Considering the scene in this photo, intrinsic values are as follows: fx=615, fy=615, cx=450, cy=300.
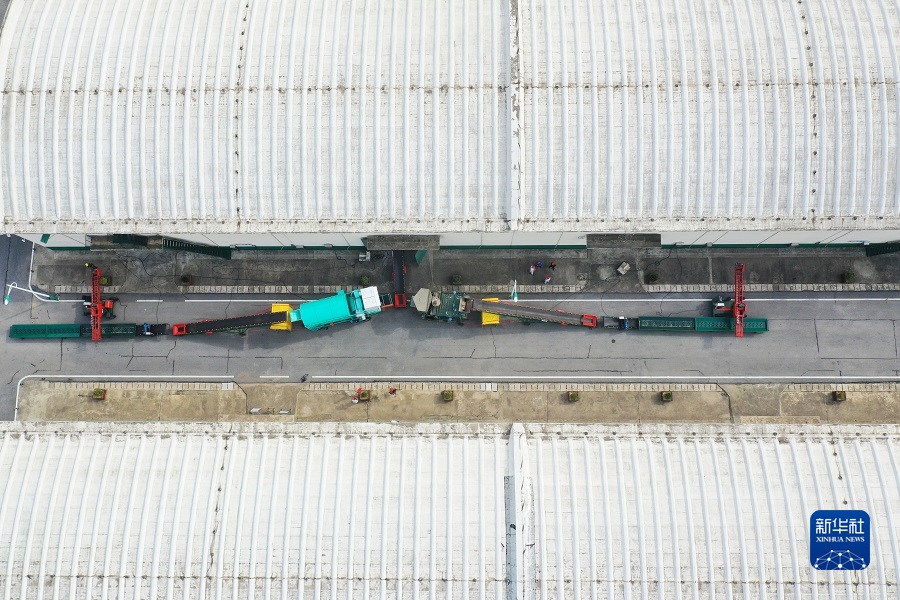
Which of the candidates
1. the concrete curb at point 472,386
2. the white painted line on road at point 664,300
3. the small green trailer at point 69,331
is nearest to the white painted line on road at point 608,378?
the concrete curb at point 472,386

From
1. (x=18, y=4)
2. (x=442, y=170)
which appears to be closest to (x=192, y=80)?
(x=18, y=4)

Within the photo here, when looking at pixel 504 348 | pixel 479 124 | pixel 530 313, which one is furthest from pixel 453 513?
pixel 479 124

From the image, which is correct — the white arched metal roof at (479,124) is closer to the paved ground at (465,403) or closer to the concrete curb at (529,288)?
the concrete curb at (529,288)

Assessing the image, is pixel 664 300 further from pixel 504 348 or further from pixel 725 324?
pixel 504 348

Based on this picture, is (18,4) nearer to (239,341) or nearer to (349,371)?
(239,341)

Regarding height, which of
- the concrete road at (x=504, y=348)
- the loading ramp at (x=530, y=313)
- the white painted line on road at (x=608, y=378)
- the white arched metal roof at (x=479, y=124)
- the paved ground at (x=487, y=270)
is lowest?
the white painted line on road at (x=608, y=378)

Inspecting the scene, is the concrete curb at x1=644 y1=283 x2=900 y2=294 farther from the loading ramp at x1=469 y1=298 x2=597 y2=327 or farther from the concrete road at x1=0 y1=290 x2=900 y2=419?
the loading ramp at x1=469 y1=298 x2=597 y2=327
